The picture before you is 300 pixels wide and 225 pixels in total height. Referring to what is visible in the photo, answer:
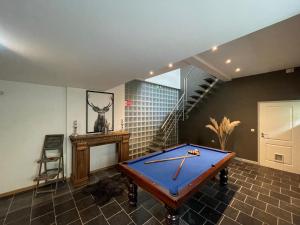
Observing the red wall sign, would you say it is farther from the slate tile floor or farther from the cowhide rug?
the slate tile floor

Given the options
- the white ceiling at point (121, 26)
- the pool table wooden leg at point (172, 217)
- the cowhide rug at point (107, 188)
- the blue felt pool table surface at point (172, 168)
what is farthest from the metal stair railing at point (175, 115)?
the white ceiling at point (121, 26)

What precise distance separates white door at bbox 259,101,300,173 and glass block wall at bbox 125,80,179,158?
342 cm

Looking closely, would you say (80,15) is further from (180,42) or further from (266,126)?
(266,126)

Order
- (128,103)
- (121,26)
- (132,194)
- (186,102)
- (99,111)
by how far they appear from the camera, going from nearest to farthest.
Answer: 1. (121,26)
2. (132,194)
3. (99,111)
4. (128,103)
5. (186,102)

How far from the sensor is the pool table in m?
1.53

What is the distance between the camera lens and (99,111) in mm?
3898

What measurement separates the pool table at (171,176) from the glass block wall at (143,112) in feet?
6.60

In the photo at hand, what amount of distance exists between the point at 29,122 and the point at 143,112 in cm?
321

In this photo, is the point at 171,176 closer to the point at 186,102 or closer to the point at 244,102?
the point at 244,102

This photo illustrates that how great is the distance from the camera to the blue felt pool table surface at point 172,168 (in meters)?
1.81

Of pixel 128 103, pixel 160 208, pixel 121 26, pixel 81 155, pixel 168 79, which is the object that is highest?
pixel 168 79

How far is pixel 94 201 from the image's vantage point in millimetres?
2527

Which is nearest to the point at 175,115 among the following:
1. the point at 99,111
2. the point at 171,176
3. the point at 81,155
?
the point at 99,111

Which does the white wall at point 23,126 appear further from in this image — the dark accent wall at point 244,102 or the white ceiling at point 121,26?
the dark accent wall at point 244,102
